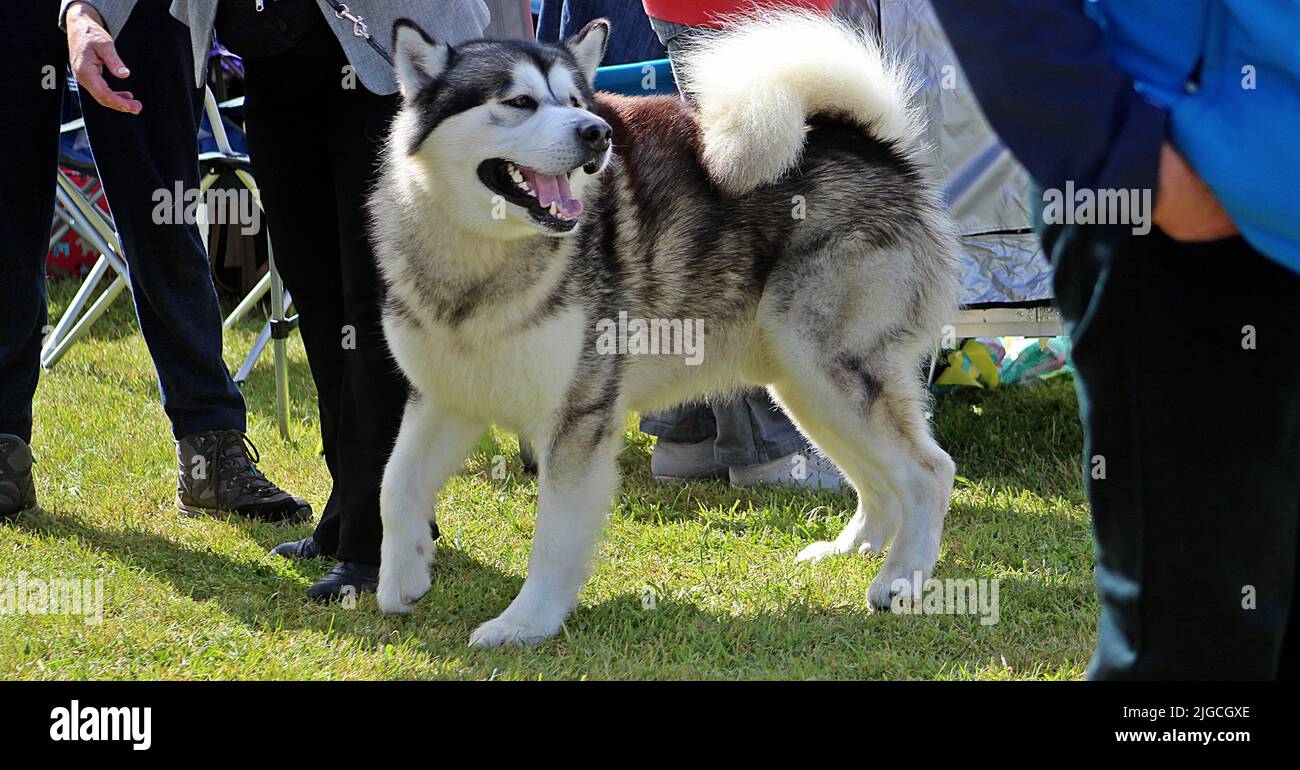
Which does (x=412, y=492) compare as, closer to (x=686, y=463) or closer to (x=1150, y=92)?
(x=686, y=463)

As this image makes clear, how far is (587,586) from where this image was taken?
329 cm

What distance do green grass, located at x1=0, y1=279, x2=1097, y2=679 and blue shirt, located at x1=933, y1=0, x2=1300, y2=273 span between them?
65.5 inches

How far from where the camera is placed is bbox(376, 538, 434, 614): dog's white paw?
3.08 m

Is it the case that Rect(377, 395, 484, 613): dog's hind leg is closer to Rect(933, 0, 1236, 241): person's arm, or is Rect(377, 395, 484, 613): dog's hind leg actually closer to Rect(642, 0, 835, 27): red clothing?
Rect(642, 0, 835, 27): red clothing

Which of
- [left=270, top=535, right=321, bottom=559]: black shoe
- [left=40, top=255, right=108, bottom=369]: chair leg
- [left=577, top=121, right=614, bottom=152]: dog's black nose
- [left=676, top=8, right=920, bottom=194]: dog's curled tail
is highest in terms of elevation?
[left=676, top=8, right=920, bottom=194]: dog's curled tail

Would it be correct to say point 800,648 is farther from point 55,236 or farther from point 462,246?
point 55,236

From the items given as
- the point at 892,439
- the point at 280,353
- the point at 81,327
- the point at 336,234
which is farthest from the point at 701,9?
the point at 81,327

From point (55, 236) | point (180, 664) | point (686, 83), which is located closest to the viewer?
point (180, 664)

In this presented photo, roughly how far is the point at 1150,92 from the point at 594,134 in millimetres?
1459

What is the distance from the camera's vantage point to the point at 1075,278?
4.77ft

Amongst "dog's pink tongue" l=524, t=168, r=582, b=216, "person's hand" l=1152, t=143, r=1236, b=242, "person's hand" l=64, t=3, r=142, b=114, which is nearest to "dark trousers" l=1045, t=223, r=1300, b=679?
"person's hand" l=1152, t=143, r=1236, b=242

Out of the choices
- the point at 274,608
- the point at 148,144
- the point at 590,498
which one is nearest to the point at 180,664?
the point at 274,608

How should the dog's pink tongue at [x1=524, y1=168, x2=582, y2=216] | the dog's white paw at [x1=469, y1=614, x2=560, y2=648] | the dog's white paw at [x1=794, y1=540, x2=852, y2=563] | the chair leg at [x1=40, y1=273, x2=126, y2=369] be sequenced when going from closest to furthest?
the dog's pink tongue at [x1=524, y1=168, x2=582, y2=216] → the dog's white paw at [x1=469, y1=614, x2=560, y2=648] → the dog's white paw at [x1=794, y1=540, x2=852, y2=563] → the chair leg at [x1=40, y1=273, x2=126, y2=369]

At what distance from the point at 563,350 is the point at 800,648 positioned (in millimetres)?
912
